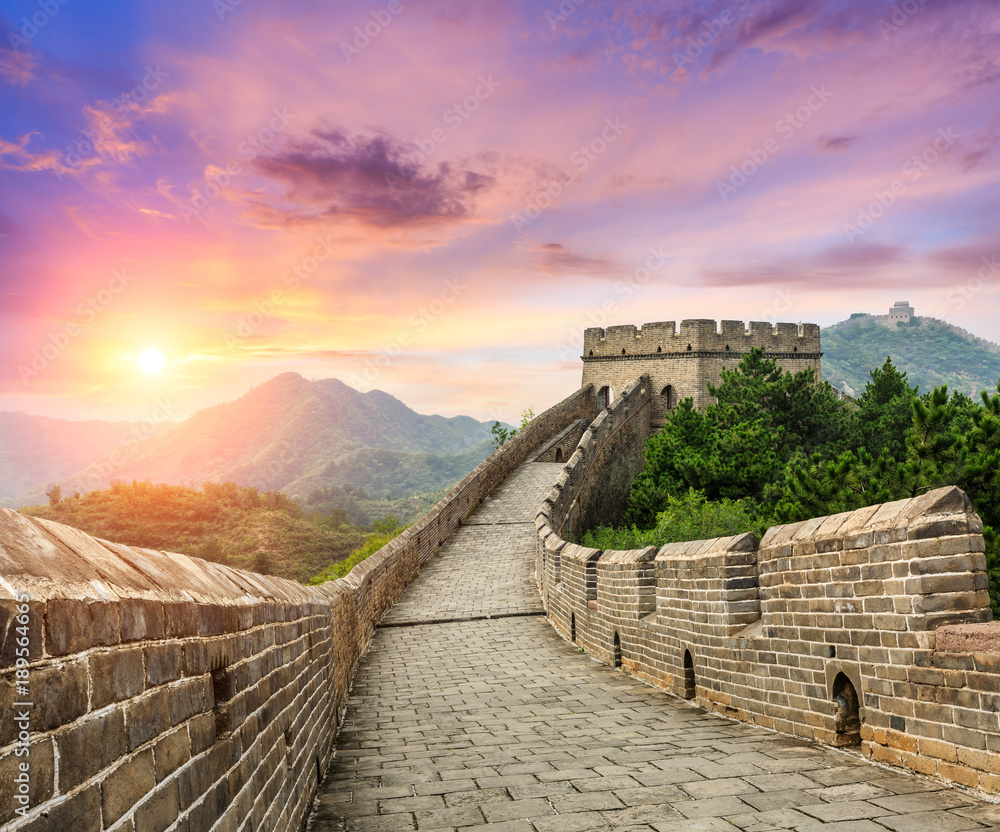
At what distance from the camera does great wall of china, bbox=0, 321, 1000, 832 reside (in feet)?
4.43

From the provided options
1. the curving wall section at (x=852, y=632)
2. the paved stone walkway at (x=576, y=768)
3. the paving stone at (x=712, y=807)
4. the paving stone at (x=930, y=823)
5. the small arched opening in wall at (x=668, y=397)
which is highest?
the small arched opening in wall at (x=668, y=397)

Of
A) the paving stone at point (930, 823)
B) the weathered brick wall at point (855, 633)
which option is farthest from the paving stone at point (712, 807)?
the weathered brick wall at point (855, 633)

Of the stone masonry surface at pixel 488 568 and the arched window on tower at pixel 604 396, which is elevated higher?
the arched window on tower at pixel 604 396

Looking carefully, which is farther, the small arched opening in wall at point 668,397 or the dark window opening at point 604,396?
the dark window opening at point 604,396

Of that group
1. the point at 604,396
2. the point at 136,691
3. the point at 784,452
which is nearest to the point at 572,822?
the point at 136,691

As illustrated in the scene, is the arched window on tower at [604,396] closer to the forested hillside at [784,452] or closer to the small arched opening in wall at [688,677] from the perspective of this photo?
the forested hillside at [784,452]

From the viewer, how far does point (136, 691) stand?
5.37ft

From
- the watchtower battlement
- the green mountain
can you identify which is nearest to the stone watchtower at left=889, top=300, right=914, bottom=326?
the green mountain

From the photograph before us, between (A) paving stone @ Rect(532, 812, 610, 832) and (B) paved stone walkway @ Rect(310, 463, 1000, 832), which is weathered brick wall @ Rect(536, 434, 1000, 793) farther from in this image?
(A) paving stone @ Rect(532, 812, 610, 832)

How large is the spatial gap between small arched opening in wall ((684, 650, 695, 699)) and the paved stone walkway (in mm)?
130

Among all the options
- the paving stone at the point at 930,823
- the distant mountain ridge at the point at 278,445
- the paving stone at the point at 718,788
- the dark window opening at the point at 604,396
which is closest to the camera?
the paving stone at the point at 930,823

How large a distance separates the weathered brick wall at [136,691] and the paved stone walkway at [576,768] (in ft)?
3.30

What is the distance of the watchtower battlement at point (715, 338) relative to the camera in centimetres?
3512

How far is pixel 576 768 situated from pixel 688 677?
7.66 ft
